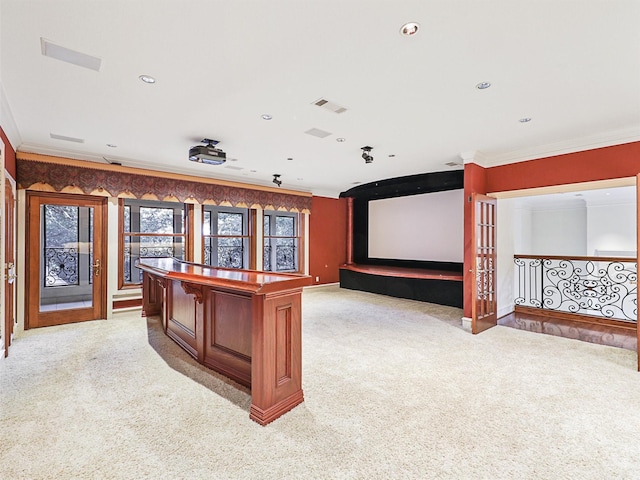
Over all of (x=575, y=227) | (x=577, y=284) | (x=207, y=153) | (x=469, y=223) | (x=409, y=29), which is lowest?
(x=577, y=284)

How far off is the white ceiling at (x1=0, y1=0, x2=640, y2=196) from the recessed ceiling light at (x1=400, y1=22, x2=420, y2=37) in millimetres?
43

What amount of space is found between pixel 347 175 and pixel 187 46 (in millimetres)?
4852

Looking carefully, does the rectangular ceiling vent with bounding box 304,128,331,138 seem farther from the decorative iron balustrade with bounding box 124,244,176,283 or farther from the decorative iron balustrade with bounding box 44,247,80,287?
the decorative iron balustrade with bounding box 44,247,80,287

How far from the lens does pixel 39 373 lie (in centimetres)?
314

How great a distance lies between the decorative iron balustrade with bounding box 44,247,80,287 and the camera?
4891 mm

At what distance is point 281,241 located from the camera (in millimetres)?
8414

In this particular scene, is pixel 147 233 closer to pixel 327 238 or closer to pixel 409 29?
pixel 327 238

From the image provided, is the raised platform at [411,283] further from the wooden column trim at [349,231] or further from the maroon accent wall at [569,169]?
the maroon accent wall at [569,169]

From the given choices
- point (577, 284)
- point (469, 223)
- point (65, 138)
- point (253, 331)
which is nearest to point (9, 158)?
point (65, 138)

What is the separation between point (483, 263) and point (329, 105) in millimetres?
3447

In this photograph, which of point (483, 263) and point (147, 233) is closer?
point (483, 263)

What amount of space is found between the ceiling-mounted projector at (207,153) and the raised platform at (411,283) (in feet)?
14.6

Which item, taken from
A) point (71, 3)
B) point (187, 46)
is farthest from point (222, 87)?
point (71, 3)

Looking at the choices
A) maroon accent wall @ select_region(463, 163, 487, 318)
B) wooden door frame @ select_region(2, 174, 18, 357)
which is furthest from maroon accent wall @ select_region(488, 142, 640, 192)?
wooden door frame @ select_region(2, 174, 18, 357)
